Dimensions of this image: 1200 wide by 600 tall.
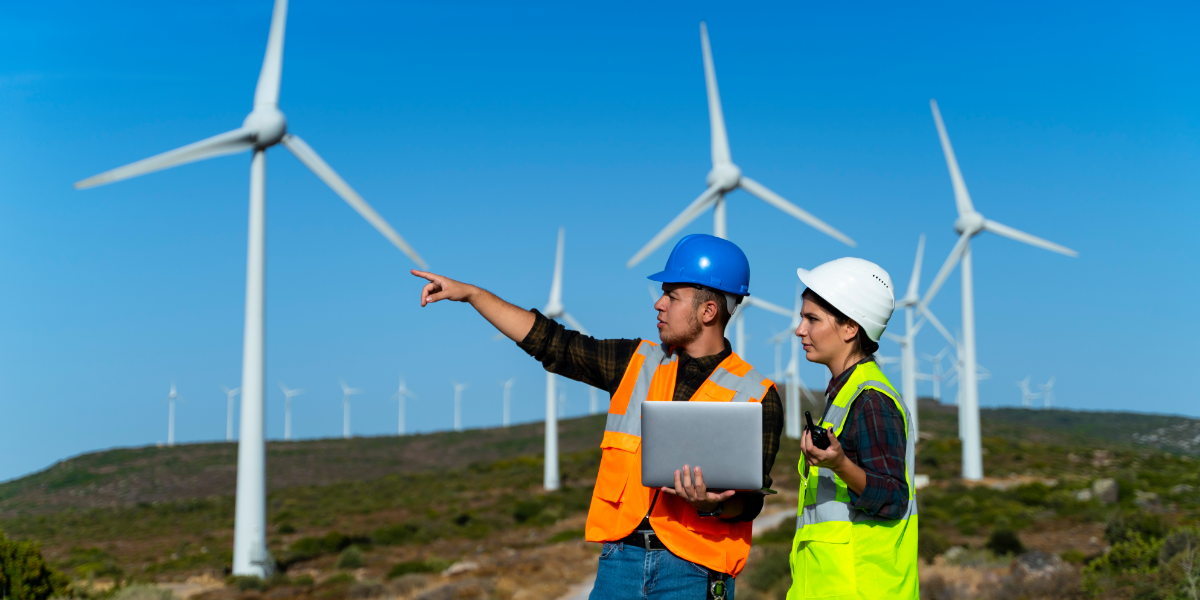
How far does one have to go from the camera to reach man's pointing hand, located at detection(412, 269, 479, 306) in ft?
14.7

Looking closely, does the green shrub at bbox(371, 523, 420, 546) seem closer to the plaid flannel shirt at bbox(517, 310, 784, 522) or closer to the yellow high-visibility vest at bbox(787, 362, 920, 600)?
the plaid flannel shirt at bbox(517, 310, 784, 522)

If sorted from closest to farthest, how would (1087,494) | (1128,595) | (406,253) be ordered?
1. (1128,595)
2. (406,253)
3. (1087,494)

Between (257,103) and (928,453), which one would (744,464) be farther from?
(928,453)

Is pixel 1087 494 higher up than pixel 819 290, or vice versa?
pixel 819 290

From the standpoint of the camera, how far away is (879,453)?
3.57 metres

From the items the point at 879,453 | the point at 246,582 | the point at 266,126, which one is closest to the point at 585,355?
the point at 879,453

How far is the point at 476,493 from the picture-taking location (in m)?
51.5

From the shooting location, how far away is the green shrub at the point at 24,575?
542 inches

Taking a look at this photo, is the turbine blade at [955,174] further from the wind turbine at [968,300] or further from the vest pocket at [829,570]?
the vest pocket at [829,570]

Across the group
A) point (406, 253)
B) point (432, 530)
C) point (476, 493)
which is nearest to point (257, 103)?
point (406, 253)

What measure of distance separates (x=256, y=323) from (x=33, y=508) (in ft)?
206

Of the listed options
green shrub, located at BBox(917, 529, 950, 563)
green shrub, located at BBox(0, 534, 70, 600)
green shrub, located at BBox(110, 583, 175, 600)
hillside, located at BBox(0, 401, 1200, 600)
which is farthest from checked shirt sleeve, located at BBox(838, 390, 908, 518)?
green shrub, located at BBox(917, 529, 950, 563)

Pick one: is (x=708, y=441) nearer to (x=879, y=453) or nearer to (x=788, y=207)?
(x=879, y=453)

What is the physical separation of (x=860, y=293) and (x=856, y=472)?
1.02 m
